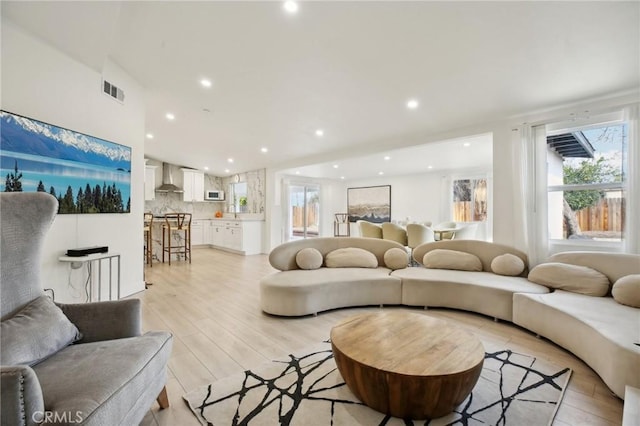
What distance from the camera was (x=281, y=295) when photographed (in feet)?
9.87

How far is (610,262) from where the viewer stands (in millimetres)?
2715

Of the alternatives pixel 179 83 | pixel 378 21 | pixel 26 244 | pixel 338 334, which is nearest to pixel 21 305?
pixel 26 244

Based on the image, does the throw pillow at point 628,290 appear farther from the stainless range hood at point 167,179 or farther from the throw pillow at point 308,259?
the stainless range hood at point 167,179

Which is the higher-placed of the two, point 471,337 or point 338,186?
point 338,186

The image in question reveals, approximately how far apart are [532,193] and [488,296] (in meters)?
1.54

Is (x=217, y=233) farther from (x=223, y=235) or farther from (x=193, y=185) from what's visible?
(x=193, y=185)

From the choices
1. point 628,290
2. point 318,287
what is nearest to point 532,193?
point 628,290

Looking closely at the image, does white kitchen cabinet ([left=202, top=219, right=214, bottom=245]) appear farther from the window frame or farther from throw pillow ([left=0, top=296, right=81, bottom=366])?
the window frame

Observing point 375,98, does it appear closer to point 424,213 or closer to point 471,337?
point 471,337

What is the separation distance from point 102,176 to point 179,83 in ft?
5.43

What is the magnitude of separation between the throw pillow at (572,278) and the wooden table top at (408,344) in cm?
173

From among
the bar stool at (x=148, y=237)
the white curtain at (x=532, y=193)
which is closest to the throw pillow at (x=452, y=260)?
the white curtain at (x=532, y=193)

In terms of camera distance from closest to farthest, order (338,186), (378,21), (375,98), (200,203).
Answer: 1. (378,21)
2. (375,98)
3. (200,203)
4. (338,186)

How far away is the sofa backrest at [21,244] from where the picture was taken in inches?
51.3
